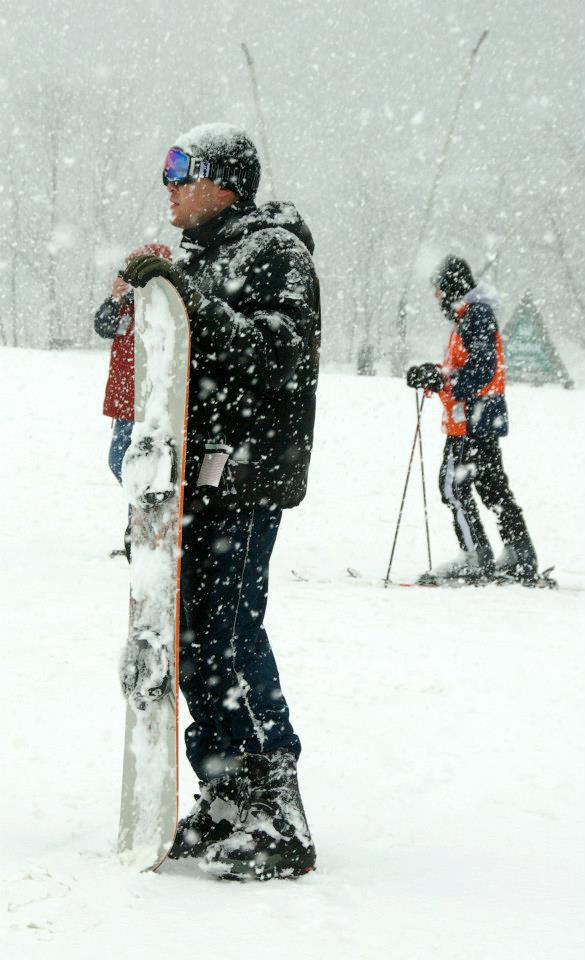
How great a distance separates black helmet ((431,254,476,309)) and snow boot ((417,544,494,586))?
1.78 metres

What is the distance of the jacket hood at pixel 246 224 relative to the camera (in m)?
2.50

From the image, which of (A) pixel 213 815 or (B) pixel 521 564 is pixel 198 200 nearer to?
(A) pixel 213 815

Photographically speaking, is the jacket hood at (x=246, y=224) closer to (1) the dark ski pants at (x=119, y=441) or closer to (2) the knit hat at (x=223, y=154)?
(2) the knit hat at (x=223, y=154)

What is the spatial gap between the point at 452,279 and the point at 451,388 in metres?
0.77

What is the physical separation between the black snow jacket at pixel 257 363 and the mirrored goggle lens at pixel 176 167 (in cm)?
18

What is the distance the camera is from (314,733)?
141 inches

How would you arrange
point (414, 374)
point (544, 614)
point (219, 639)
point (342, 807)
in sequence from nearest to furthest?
point (219, 639)
point (342, 807)
point (544, 614)
point (414, 374)

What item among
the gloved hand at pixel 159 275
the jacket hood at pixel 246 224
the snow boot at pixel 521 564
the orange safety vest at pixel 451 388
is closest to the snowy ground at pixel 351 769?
the snow boot at pixel 521 564

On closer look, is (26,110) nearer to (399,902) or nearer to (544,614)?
(544,614)

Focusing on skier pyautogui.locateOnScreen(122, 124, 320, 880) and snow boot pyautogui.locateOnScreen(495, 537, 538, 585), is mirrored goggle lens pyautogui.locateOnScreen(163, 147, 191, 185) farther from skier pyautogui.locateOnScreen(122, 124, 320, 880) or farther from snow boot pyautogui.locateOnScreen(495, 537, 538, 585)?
snow boot pyautogui.locateOnScreen(495, 537, 538, 585)

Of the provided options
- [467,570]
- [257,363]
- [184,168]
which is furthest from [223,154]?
[467,570]

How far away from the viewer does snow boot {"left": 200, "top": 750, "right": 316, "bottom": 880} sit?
229 cm

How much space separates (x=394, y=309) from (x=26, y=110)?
2151cm

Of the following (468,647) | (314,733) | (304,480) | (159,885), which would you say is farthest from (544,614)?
(159,885)
